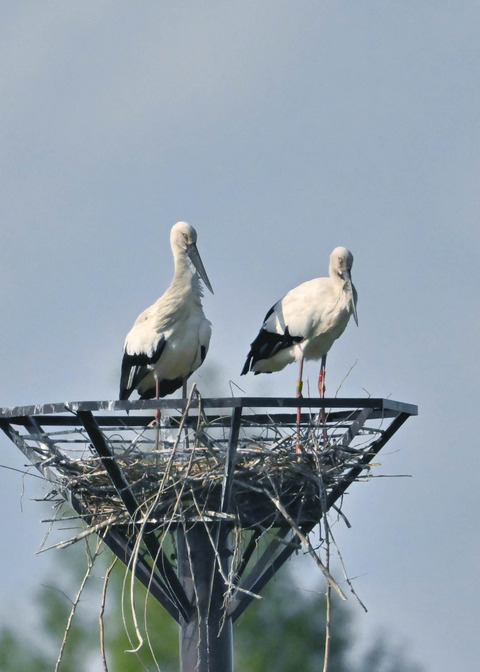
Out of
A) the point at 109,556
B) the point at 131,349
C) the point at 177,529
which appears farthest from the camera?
the point at 109,556

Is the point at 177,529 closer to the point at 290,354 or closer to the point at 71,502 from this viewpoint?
the point at 71,502

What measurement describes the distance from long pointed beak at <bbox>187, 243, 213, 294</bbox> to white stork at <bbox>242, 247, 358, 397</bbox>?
0.56 meters

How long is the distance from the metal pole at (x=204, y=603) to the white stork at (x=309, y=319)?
6.97ft

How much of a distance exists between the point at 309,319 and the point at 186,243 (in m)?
0.93

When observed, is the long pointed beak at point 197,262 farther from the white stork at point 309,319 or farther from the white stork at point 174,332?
the white stork at point 309,319

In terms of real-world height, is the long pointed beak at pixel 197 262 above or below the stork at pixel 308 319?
above

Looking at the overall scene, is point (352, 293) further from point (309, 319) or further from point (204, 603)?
point (204, 603)

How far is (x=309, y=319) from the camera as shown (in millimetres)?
9367

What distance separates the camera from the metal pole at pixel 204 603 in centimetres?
750

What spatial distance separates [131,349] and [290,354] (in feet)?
3.58

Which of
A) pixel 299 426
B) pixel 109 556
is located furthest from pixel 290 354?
pixel 109 556

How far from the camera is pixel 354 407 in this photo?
712 cm

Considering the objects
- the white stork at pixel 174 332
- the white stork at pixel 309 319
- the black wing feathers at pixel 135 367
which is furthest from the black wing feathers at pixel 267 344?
the black wing feathers at pixel 135 367

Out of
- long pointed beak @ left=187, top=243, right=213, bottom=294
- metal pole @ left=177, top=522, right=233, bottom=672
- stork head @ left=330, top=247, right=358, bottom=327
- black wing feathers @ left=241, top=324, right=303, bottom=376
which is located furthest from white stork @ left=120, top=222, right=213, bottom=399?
metal pole @ left=177, top=522, right=233, bottom=672
